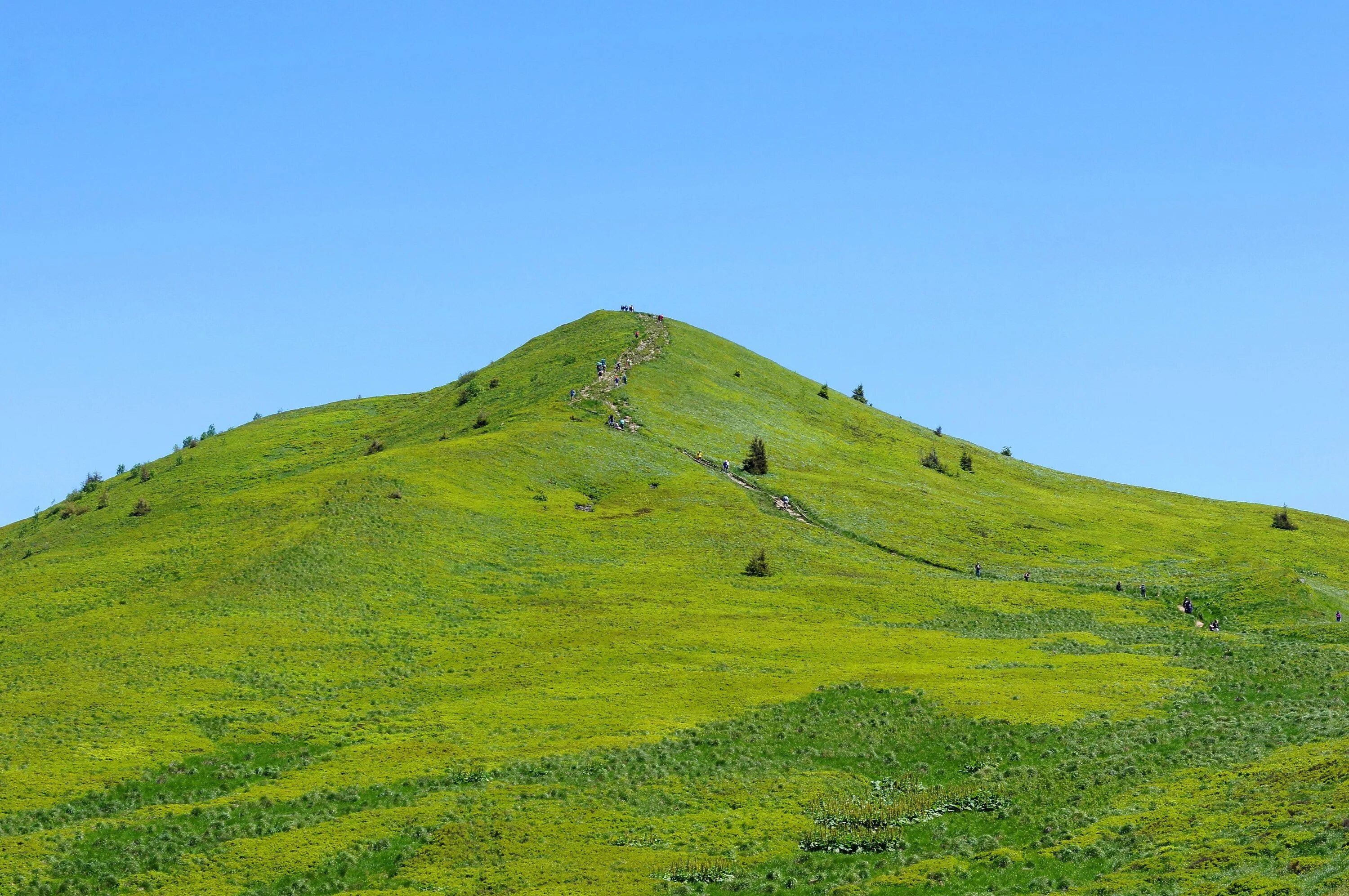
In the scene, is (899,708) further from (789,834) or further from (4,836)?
(4,836)

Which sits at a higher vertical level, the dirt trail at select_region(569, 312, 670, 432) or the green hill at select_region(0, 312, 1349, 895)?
the dirt trail at select_region(569, 312, 670, 432)

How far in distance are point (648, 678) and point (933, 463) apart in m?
84.5

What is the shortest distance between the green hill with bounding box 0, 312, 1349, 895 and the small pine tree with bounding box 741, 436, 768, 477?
1473mm

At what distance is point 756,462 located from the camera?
123 metres

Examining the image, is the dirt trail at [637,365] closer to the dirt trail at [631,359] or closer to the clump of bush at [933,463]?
the dirt trail at [631,359]

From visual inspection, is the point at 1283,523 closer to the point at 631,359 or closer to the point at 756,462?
the point at 756,462

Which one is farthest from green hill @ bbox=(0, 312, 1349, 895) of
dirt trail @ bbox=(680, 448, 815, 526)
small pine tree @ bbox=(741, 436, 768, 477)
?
small pine tree @ bbox=(741, 436, 768, 477)

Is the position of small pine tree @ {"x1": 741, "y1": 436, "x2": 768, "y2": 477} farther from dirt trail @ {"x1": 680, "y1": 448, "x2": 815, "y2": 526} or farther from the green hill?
dirt trail @ {"x1": 680, "y1": 448, "x2": 815, "y2": 526}

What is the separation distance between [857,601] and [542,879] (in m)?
50.5

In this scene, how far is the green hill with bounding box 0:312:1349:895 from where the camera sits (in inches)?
1754

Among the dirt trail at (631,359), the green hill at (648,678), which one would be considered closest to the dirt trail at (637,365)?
the dirt trail at (631,359)

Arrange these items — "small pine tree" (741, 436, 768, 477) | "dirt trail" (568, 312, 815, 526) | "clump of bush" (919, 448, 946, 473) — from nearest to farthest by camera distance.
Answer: "dirt trail" (568, 312, 815, 526), "small pine tree" (741, 436, 768, 477), "clump of bush" (919, 448, 946, 473)

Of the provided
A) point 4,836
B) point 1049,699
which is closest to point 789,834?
point 1049,699

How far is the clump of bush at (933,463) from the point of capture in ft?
472
